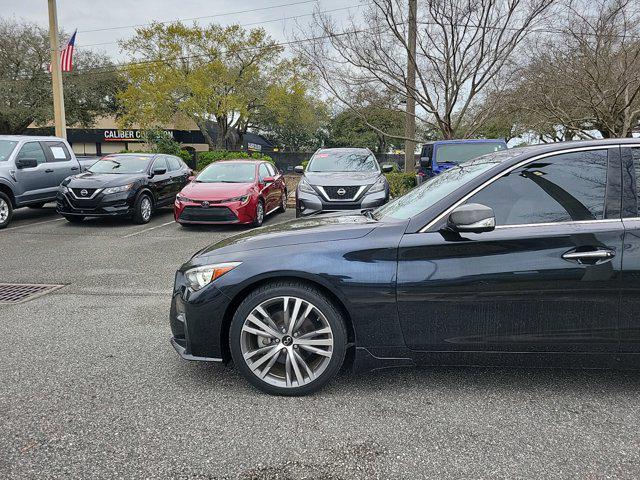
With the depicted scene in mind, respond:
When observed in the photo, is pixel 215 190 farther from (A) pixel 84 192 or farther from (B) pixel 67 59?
(B) pixel 67 59

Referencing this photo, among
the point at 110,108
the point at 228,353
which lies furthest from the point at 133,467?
the point at 110,108

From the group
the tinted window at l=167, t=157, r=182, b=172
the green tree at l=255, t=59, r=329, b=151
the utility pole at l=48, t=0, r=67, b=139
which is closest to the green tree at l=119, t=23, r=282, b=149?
the green tree at l=255, t=59, r=329, b=151

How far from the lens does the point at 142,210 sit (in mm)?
10828

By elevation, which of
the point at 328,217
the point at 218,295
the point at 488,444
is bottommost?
the point at 488,444

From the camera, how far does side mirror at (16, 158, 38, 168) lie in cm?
1038

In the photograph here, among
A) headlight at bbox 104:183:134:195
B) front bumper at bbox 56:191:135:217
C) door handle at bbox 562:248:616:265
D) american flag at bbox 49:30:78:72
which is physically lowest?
front bumper at bbox 56:191:135:217

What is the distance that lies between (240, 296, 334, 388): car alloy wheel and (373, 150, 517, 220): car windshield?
0.89 m

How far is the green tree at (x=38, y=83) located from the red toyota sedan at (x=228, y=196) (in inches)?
1084

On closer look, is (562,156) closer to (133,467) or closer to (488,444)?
(488,444)

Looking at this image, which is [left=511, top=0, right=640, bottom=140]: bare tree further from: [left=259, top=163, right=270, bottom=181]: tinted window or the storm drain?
the storm drain

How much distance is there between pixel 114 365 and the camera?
362 cm

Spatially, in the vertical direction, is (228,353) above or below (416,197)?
below

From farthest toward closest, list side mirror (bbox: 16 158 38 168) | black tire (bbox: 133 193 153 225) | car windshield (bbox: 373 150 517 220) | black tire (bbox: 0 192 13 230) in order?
1. black tire (bbox: 133 193 153 225)
2. side mirror (bbox: 16 158 38 168)
3. black tire (bbox: 0 192 13 230)
4. car windshield (bbox: 373 150 517 220)

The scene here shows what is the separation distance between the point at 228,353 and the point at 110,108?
4084 cm
